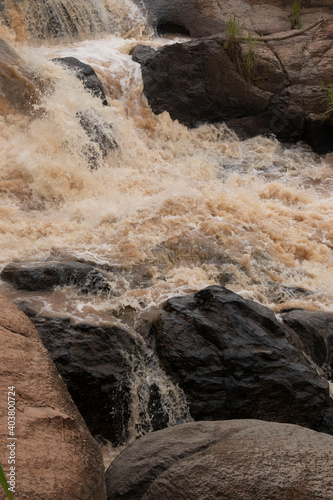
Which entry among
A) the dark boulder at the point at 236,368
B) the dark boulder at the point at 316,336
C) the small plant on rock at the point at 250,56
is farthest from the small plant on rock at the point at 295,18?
the dark boulder at the point at 236,368

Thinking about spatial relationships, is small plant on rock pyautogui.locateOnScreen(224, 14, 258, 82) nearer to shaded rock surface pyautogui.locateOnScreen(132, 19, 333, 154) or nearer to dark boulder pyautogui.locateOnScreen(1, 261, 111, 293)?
shaded rock surface pyautogui.locateOnScreen(132, 19, 333, 154)

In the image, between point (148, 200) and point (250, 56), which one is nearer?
point (148, 200)

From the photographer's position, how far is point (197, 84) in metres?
8.93

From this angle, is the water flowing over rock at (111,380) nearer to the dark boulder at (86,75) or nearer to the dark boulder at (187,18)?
the dark boulder at (86,75)

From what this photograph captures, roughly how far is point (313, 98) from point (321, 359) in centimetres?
615

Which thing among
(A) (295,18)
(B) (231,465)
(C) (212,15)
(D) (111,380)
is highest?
(C) (212,15)

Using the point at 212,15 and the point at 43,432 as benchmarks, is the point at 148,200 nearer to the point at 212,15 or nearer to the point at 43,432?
the point at 43,432

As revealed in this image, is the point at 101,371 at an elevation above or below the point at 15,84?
below

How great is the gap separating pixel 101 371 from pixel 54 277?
109cm

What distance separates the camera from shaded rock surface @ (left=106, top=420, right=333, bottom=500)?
6.25 feet

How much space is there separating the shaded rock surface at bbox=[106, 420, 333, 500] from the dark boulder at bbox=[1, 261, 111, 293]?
2.00 meters

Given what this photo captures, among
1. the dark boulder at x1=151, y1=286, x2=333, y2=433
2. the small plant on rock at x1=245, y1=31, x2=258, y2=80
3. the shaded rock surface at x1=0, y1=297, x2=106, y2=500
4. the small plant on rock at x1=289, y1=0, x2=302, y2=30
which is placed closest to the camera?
the shaded rock surface at x1=0, y1=297, x2=106, y2=500

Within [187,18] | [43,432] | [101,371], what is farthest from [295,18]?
[43,432]

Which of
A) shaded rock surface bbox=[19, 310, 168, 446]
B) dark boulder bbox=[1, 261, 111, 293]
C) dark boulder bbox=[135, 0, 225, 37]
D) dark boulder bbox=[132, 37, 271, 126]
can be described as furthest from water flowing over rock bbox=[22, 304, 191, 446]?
dark boulder bbox=[135, 0, 225, 37]
